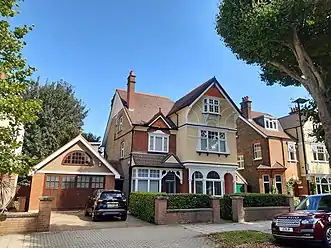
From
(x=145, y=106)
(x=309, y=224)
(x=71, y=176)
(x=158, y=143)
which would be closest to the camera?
(x=309, y=224)

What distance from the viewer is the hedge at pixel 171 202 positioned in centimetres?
1549

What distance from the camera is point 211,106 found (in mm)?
25500

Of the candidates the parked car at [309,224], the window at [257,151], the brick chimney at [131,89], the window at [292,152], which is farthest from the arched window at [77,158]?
the window at [292,152]

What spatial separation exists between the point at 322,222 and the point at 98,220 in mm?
11434

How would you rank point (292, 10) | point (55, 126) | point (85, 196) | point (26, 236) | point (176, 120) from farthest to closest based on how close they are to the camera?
point (55, 126) → point (176, 120) → point (85, 196) → point (292, 10) → point (26, 236)

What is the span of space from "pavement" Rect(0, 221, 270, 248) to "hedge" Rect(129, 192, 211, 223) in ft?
6.98

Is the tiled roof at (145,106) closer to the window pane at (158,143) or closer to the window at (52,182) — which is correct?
the window pane at (158,143)

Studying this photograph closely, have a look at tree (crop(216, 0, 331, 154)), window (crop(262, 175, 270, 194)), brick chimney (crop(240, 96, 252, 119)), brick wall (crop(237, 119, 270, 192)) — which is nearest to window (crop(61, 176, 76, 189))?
tree (crop(216, 0, 331, 154))

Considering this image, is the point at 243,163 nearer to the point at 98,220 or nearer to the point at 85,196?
the point at 85,196

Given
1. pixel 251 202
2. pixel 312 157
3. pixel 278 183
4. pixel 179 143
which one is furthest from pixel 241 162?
pixel 251 202

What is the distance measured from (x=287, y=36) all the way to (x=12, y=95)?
494 inches

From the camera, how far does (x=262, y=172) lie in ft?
96.7

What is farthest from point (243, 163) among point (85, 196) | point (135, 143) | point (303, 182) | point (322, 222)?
point (322, 222)

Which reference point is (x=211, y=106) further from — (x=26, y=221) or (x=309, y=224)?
(x=26, y=221)
